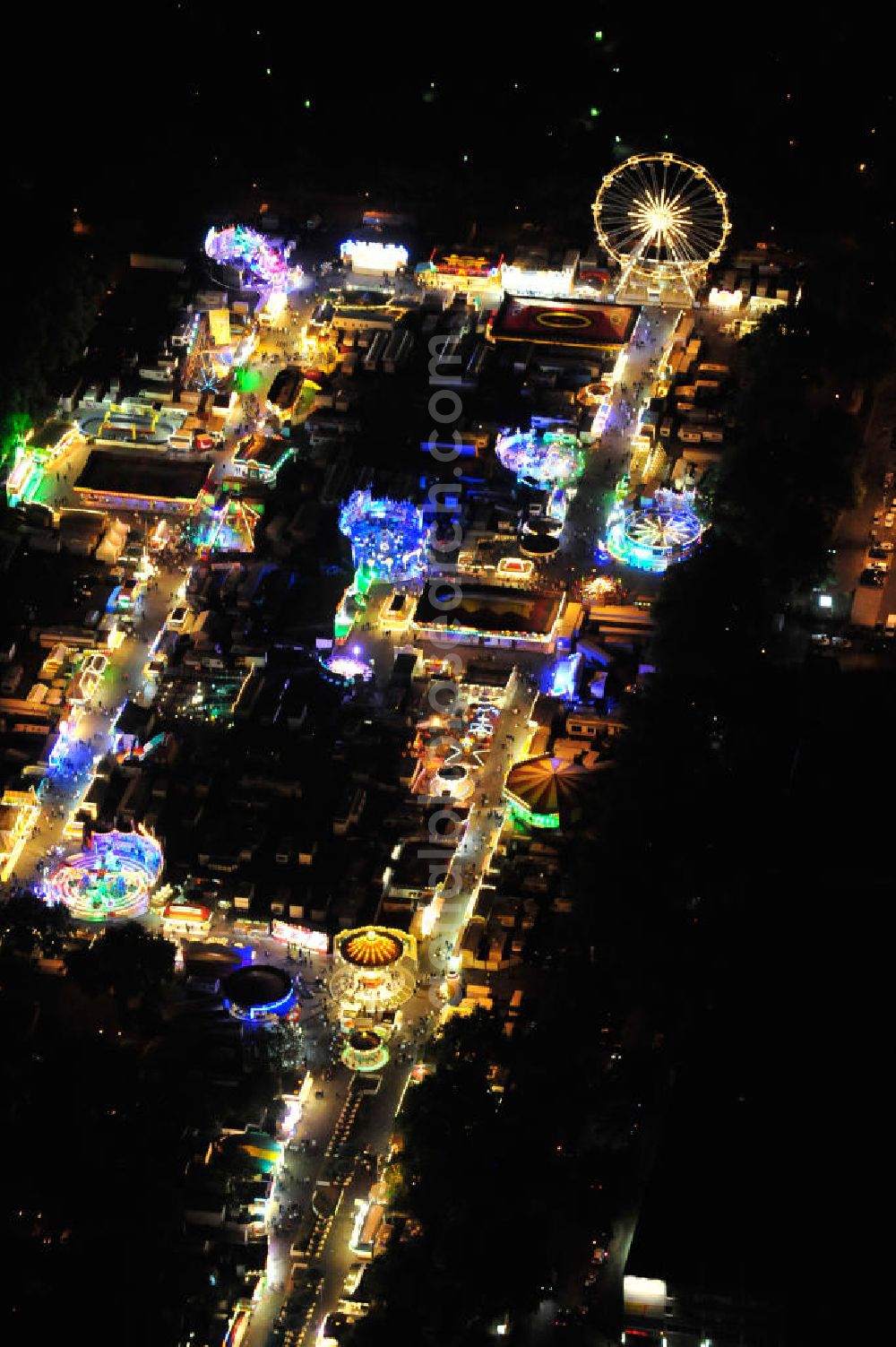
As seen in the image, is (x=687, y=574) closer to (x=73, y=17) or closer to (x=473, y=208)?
(x=473, y=208)

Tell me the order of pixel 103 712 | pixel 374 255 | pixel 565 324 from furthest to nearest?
pixel 374 255
pixel 565 324
pixel 103 712

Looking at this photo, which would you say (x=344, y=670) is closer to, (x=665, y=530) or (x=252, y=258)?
(x=665, y=530)

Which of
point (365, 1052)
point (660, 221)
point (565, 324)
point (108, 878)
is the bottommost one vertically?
point (365, 1052)

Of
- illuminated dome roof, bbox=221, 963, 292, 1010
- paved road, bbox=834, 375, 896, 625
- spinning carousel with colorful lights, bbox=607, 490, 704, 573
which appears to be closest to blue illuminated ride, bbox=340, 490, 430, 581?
spinning carousel with colorful lights, bbox=607, 490, 704, 573

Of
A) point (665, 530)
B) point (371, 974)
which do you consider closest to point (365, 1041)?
point (371, 974)

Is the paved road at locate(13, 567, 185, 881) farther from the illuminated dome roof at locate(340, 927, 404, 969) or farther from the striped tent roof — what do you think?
the striped tent roof

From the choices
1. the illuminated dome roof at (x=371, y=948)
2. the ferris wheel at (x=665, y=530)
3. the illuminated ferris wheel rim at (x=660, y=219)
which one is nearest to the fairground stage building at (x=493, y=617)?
the ferris wheel at (x=665, y=530)

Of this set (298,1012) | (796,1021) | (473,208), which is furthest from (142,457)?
(796,1021)

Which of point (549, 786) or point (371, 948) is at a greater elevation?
point (549, 786)
